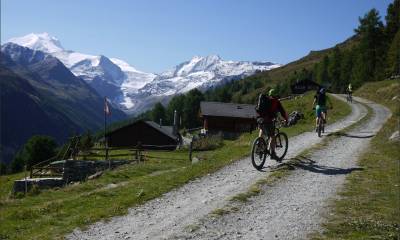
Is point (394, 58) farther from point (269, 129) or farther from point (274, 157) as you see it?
point (269, 129)

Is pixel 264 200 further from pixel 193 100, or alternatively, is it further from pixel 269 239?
pixel 193 100

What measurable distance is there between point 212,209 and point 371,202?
15.6 feet

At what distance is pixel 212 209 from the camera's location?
11.9 m

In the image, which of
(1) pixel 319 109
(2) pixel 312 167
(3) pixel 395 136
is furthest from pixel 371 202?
(1) pixel 319 109

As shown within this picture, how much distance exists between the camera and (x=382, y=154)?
72.2 feet

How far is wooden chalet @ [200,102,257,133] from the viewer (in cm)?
9269

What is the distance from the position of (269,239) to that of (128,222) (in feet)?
11.7

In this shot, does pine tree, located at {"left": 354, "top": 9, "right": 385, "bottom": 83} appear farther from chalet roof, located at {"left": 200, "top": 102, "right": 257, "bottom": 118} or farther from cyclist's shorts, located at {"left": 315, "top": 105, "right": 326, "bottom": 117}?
cyclist's shorts, located at {"left": 315, "top": 105, "right": 326, "bottom": 117}

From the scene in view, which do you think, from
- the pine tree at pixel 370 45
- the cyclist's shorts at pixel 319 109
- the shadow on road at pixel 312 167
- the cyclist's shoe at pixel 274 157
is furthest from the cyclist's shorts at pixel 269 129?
the pine tree at pixel 370 45

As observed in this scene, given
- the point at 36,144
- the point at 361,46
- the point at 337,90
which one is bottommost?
the point at 36,144

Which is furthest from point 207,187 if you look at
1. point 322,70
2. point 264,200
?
point 322,70

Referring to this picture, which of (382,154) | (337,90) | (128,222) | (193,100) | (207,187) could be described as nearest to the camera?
(128,222)

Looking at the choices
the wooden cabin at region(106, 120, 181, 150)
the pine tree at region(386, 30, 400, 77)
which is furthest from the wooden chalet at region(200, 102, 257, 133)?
the pine tree at region(386, 30, 400, 77)

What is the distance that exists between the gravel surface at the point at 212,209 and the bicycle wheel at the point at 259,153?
51 centimetres
